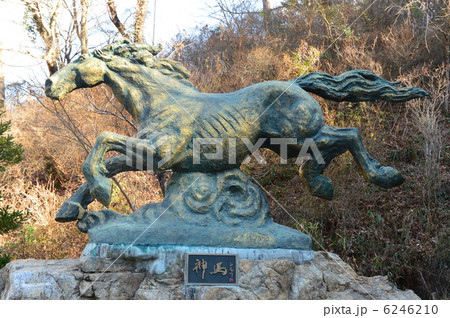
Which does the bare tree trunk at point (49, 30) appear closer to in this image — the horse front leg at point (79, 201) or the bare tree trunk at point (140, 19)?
the bare tree trunk at point (140, 19)

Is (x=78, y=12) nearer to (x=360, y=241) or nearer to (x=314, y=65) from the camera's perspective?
(x=314, y=65)

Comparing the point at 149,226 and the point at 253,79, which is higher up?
the point at 253,79

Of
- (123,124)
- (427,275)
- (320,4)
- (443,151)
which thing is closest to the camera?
(427,275)

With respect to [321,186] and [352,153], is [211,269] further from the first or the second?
[352,153]

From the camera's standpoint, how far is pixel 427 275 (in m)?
6.06

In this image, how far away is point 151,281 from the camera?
3029 mm

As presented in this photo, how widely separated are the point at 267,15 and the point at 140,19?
549 cm

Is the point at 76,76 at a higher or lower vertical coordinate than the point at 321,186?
higher

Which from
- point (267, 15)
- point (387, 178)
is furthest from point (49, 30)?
point (267, 15)

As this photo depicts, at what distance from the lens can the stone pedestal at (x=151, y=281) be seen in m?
2.95

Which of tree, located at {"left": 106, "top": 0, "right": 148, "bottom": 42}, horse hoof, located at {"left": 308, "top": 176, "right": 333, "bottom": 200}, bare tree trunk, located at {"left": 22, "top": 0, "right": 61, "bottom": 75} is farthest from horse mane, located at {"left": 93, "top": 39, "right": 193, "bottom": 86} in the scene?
tree, located at {"left": 106, "top": 0, "right": 148, "bottom": 42}

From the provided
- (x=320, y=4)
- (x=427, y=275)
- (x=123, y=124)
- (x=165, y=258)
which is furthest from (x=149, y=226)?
(x=320, y=4)
